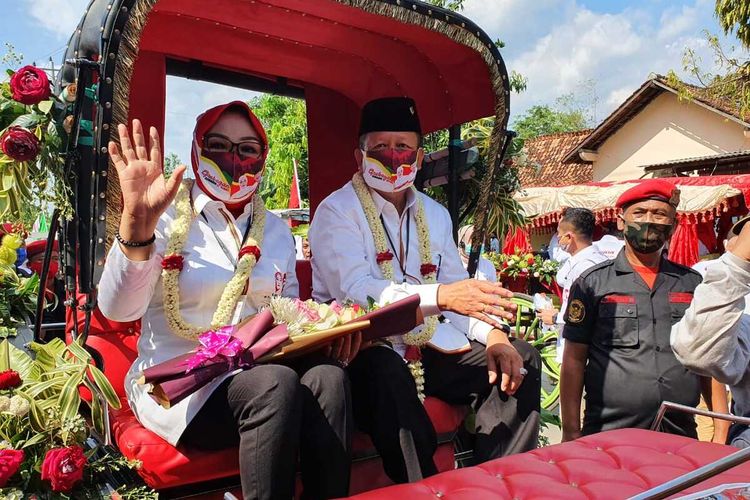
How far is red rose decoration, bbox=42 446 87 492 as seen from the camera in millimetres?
1768

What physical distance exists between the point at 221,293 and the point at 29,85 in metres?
0.92

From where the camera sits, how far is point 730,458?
52.6 inches

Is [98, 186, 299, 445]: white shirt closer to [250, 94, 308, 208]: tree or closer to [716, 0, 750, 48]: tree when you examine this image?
[250, 94, 308, 208]: tree

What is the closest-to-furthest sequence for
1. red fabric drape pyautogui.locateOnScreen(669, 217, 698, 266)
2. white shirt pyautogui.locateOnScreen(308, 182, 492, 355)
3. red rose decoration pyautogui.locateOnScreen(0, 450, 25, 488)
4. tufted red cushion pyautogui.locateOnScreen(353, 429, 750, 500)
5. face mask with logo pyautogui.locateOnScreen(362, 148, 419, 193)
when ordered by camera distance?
1. red rose decoration pyautogui.locateOnScreen(0, 450, 25, 488)
2. tufted red cushion pyautogui.locateOnScreen(353, 429, 750, 500)
3. white shirt pyautogui.locateOnScreen(308, 182, 492, 355)
4. face mask with logo pyautogui.locateOnScreen(362, 148, 419, 193)
5. red fabric drape pyautogui.locateOnScreen(669, 217, 698, 266)

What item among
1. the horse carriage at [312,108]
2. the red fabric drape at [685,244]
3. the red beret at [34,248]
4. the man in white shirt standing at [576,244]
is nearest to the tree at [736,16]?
the red fabric drape at [685,244]

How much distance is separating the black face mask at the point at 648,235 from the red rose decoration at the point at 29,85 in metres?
2.31

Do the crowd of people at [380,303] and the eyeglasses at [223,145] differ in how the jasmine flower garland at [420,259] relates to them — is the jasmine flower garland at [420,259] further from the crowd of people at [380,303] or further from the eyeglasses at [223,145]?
Answer: the eyeglasses at [223,145]

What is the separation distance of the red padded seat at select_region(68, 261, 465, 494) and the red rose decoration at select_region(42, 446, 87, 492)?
27cm

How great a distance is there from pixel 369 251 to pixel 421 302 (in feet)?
1.84

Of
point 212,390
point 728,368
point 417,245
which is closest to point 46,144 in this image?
point 212,390

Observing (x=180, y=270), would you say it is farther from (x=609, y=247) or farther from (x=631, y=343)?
(x=609, y=247)

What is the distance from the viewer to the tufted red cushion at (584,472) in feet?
6.19

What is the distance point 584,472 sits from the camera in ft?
6.79

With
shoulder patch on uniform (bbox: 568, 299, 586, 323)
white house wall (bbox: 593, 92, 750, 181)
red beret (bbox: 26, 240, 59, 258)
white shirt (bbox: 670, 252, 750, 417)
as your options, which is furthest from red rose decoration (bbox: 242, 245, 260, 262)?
white house wall (bbox: 593, 92, 750, 181)
